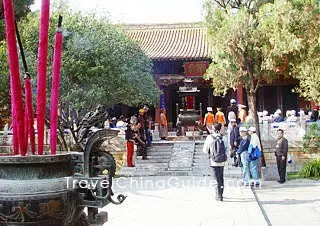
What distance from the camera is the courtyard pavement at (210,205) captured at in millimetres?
6980

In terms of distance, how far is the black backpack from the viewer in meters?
8.41

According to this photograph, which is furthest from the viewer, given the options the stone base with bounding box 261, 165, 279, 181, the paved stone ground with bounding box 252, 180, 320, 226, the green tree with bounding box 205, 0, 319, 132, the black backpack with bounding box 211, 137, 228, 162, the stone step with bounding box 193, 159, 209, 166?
the stone step with bounding box 193, 159, 209, 166

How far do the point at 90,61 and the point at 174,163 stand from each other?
13.1ft

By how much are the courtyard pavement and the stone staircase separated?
3.29 ft

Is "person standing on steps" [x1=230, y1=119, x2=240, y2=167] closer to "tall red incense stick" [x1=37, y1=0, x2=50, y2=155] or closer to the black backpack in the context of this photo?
the black backpack

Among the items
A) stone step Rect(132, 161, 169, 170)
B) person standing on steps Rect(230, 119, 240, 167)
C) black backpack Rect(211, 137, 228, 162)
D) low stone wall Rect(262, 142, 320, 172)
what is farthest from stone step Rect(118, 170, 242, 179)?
black backpack Rect(211, 137, 228, 162)

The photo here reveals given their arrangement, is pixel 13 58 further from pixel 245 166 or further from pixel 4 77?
pixel 4 77

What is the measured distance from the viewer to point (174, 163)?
1341 centimetres

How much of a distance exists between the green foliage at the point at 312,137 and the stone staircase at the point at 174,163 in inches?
117

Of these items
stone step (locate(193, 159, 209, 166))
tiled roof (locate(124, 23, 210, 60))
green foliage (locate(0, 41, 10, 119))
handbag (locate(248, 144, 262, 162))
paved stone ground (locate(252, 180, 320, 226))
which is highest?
tiled roof (locate(124, 23, 210, 60))

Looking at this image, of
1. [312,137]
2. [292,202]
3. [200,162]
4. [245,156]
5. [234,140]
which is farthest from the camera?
[312,137]

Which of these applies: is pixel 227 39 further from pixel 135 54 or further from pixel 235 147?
pixel 135 54

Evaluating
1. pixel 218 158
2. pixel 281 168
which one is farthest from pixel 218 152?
pixel 281 168

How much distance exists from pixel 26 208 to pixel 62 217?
7.8 inches
